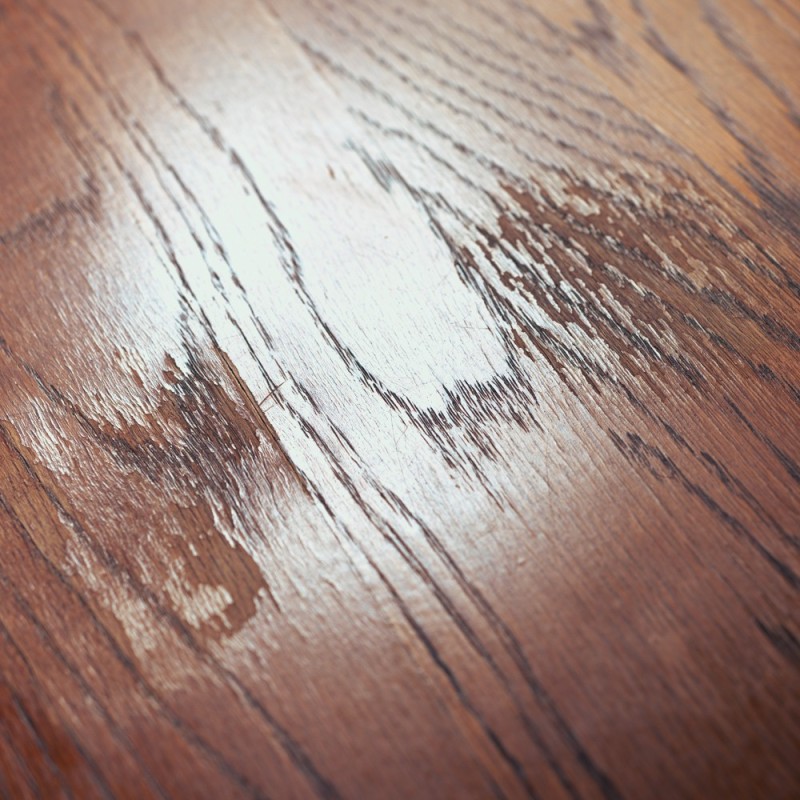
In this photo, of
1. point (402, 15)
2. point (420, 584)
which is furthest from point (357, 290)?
point (402, 15)

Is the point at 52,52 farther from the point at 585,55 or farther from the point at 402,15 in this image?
the point at 585,55

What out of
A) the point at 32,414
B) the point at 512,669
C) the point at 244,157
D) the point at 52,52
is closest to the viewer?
the point at 512,669

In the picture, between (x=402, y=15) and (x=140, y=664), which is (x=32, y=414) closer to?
(x=140, y=664)

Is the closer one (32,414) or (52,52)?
(32,414)

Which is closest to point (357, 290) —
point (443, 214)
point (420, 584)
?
point (443, 214)

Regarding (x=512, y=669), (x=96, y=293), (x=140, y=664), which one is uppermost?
(x=96, y=293)

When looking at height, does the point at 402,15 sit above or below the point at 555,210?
above

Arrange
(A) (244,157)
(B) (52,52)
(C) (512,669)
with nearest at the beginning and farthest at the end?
(C) (512,669) < (A) (244,157) < (B) (52,52)
